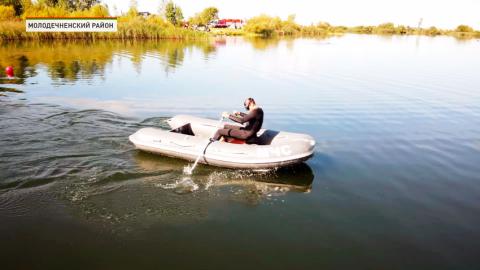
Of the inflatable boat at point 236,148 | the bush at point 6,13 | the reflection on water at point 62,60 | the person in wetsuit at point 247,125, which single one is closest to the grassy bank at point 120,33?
the reflection on water at point 62,60

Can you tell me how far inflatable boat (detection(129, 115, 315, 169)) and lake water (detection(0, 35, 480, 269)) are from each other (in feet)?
0.89

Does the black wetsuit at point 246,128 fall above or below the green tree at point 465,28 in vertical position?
below

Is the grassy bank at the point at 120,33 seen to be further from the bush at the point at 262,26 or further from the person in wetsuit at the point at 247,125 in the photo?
the person in wetsuit at the point at 247,125

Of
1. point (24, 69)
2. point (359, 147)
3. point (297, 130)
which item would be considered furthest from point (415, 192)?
point (24, 69)

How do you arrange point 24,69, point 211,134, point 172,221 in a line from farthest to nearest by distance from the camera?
point 24,69 < point 211,134 < point 172,221

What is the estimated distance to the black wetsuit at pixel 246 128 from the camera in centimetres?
807

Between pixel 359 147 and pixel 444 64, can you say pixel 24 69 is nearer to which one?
pixel 359 147

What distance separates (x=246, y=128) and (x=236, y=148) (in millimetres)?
691

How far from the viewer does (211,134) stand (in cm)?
923

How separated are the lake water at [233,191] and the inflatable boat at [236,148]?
0.27m

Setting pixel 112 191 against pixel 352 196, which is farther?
pixel 352 196

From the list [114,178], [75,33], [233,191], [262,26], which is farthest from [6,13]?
[262,26]

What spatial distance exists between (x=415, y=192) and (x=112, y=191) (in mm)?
6205

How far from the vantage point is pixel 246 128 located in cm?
841
